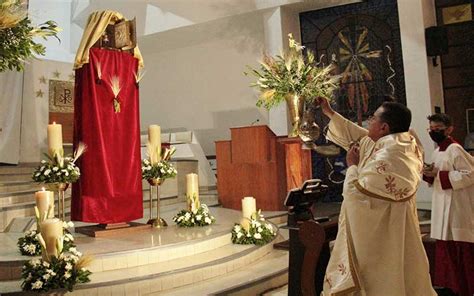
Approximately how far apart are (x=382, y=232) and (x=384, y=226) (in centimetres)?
4

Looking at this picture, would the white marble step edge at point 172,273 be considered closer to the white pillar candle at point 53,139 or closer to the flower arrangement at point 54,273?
the flower arrangement at point 54,273

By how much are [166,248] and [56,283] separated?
3.61 ft

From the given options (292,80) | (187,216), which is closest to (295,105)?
(292,80)

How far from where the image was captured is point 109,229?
4723 millimetres

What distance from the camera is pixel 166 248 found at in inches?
158

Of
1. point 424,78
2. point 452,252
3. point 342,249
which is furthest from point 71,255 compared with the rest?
point 424,78

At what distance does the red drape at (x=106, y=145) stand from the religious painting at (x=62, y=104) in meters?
4.06

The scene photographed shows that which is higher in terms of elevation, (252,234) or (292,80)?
(292,80)

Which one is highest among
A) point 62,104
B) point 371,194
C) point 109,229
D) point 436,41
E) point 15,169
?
point 436,41

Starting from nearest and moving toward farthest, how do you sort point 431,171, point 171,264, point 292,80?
point 171,264 < point 431,171 < point 292,80

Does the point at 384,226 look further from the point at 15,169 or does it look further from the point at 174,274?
the point at 15,169

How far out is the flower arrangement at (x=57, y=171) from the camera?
Answer: 4117 mm

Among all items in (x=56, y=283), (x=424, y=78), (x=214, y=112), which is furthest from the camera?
(x=214, y=112)

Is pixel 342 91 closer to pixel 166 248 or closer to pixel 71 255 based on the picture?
pixel 166 248
